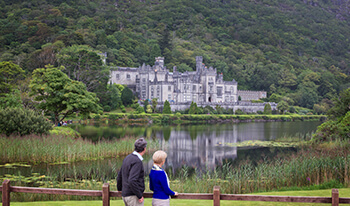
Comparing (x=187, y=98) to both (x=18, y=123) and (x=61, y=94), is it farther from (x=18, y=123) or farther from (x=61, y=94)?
(x=18, y=123)

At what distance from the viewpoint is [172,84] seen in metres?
80.2

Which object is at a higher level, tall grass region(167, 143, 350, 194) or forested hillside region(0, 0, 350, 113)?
forested hillside region(0, 0, 350, 113)

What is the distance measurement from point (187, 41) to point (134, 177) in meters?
133

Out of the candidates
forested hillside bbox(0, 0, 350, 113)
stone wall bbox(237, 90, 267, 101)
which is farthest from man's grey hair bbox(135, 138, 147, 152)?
stone wall bbox(237, 90, 267, 101)

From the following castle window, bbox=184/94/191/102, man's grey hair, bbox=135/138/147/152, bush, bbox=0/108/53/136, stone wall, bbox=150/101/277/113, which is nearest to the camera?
man's grey hair, bbox=135/138/147/152

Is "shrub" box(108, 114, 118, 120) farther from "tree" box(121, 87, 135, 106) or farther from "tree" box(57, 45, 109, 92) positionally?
"tree" box(121, 87, 135, 106)

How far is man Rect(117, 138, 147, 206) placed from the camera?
24.8 ft

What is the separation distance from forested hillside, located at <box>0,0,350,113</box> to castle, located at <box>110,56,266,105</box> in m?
9.75

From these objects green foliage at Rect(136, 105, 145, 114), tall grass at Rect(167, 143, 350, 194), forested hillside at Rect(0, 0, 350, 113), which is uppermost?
forested hillside at Rect(0, 0, 350, 113)

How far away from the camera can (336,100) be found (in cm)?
2820

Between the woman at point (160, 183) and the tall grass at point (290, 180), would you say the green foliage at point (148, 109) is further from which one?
the woman at point (160, 183)

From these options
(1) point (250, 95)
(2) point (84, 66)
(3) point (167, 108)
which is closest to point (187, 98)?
(3) point (167, 108)

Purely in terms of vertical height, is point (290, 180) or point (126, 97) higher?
point (126, 97)

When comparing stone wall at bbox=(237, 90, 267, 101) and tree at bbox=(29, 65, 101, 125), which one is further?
stone wall at bbox=(237, 90, 267, 101)
